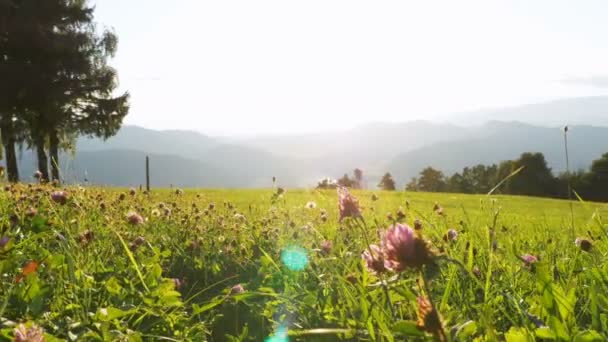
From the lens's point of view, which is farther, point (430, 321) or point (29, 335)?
point (29, 335)

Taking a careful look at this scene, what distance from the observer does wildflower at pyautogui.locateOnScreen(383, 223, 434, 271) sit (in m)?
1.17

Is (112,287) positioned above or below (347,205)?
below

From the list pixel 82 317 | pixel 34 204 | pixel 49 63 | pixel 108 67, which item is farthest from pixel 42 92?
pixel 82 317

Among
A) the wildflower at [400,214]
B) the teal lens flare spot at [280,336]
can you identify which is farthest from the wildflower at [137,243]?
the wildflower at [400,214]

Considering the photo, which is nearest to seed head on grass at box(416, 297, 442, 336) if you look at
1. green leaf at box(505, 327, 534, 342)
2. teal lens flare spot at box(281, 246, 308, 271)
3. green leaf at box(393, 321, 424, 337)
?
green leaf at box(393, 321, 424, 337)

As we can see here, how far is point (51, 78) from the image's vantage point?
105ft

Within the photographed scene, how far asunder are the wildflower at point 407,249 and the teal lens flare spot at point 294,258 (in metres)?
2.41

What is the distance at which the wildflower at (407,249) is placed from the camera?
1173 mm

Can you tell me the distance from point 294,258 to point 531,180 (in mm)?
76184

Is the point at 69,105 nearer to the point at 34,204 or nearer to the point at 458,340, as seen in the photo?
the point at 34,204

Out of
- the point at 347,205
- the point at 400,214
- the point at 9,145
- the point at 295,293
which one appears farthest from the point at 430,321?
the point at 9,145

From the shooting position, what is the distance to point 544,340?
1.75m

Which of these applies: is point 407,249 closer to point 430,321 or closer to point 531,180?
point 430,321

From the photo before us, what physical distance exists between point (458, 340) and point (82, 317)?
4.72 feet
